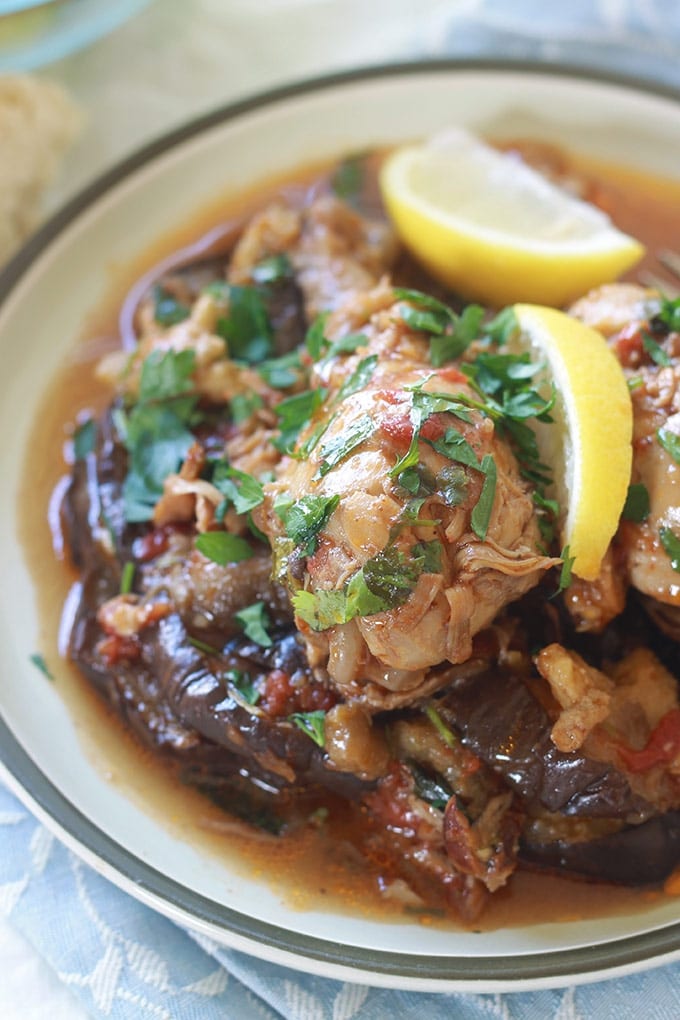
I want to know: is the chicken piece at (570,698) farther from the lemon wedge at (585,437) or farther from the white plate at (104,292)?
the white plate at (104,292)

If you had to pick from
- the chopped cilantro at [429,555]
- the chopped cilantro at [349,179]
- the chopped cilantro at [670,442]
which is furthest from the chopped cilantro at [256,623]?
the chopped cilantro at [349,179]

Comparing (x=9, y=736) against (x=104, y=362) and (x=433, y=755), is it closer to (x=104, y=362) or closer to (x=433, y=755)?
(x=433, y=755)

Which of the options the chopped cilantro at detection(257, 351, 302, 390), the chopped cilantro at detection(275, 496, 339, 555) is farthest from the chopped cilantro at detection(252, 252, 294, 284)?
the chopped cilantro at detection(275, 496, 339, 555)

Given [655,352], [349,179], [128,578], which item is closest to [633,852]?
[655,352]

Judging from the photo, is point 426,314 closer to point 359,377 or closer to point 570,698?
point 359,377

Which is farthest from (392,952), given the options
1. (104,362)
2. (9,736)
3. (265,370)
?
(104,362)
